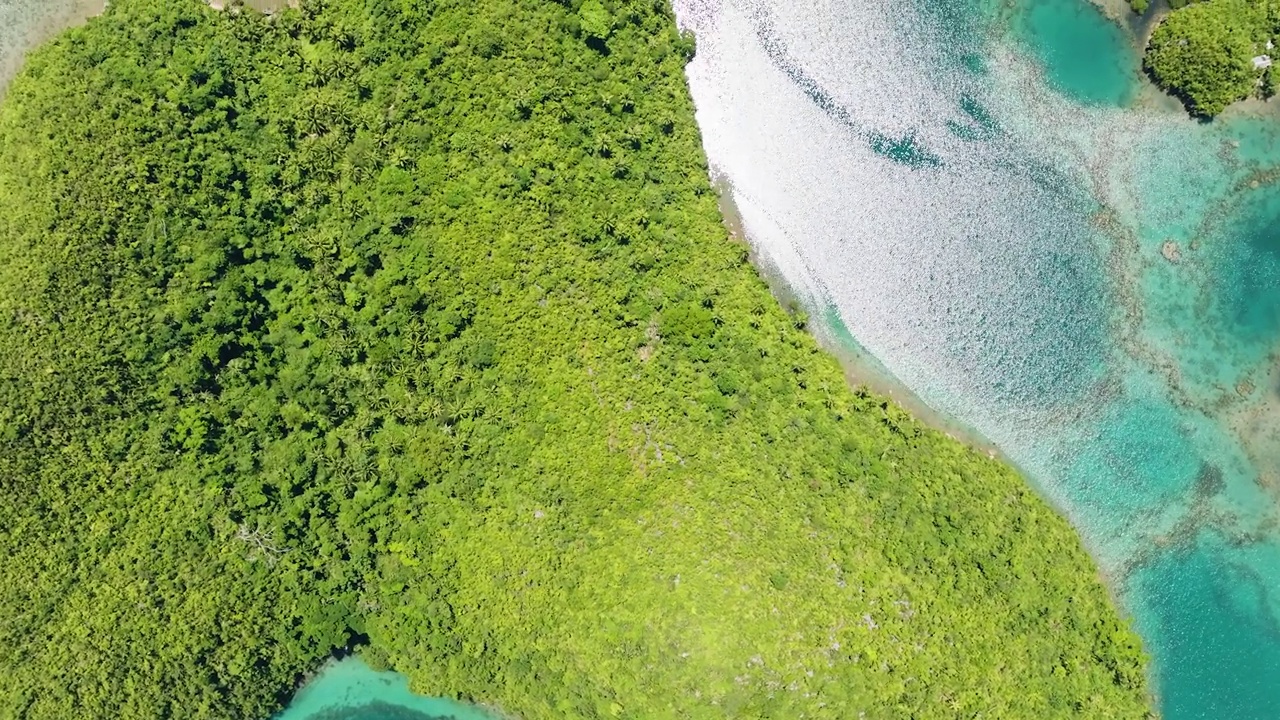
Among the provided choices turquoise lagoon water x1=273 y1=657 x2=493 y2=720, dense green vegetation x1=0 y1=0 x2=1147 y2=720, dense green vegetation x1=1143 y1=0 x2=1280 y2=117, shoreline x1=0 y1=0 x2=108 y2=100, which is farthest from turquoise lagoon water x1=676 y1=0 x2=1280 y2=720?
shoreline x1=0 y1=0 x2=108 y2=100

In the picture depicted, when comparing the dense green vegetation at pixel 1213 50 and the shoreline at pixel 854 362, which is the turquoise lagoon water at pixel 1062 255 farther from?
the dense green vegetation at pixel 1213 50

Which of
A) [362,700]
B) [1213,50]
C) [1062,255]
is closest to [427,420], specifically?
[362,700]

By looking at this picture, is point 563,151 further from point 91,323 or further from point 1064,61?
point 1064,61

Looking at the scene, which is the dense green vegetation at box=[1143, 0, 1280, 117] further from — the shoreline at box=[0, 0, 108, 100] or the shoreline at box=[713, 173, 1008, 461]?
the shoreline at box=[0, 0, 108, 100]

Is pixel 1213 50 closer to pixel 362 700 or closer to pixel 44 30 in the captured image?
pixel 362 700

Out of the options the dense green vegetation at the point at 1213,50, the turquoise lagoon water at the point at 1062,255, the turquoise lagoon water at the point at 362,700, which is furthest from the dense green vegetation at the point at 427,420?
the dense green vegetation at the point at 1213,50

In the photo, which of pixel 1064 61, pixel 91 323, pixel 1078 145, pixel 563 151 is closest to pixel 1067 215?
pixel 1078 145
